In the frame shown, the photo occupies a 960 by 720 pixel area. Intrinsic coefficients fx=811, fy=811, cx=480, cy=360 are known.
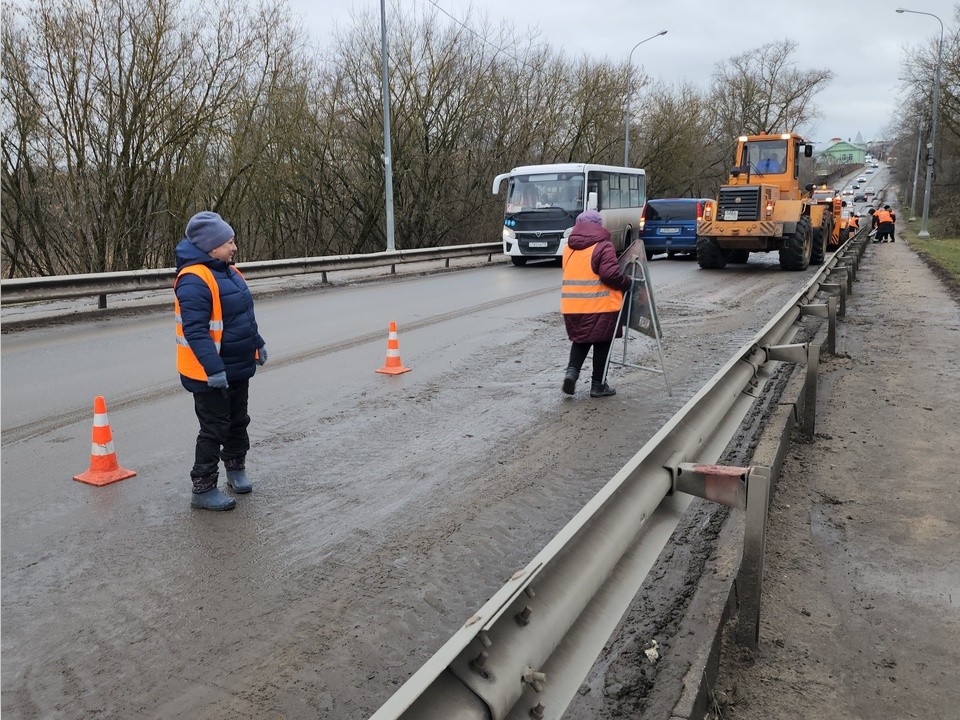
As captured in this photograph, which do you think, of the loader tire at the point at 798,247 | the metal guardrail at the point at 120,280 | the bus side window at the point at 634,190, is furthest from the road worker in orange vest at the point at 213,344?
the bus side window at the point at 634,190

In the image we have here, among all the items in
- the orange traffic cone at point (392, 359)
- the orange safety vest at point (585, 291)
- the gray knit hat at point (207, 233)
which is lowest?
the orange traffic cone at point (392, 359)

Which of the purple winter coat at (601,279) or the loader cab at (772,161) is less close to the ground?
the loader cab at (772,161)

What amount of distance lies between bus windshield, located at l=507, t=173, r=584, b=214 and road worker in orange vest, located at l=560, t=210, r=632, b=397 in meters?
16.6

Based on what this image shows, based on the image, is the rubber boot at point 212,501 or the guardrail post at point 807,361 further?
the guardrail post at point 807,361

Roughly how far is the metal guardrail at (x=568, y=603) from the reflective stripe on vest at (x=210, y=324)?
2.63 m

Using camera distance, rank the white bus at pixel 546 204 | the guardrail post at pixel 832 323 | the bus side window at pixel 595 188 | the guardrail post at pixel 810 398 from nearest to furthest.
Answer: the guardrail post at pixel 810 398 < the guardrail post at pixel 832 323 < the white bus at pixel 546 204 < the bus side window at pixel 595 188

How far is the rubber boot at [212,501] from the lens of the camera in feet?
15.4

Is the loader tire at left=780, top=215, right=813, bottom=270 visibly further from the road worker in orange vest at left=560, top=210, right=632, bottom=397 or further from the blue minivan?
the road worker in orange vest at left=560, top=210, right=632, bottom=397

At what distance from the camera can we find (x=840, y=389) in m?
7.89

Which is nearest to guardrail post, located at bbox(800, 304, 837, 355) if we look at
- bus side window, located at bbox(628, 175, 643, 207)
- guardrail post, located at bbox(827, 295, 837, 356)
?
guardrail post, located at bbox(827, 295, 837, 356)

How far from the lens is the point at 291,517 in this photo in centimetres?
463

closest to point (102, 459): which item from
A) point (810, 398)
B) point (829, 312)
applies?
point (810, 398)

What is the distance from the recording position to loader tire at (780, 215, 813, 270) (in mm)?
20016

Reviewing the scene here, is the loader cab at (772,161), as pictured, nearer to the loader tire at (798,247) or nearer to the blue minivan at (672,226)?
the loader tire at (798,247)
